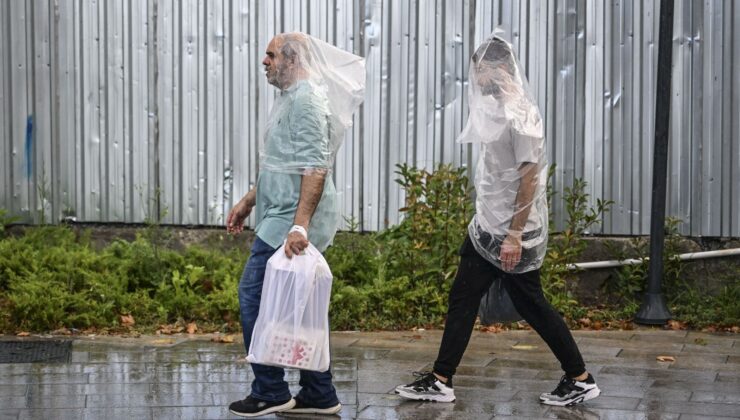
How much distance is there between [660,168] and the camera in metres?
→ 8.55

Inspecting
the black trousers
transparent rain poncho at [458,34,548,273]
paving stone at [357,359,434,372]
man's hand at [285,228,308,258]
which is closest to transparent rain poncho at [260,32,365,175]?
man's hand at [285,228,308,258]

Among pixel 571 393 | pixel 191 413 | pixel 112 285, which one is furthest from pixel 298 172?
pixel 112 285

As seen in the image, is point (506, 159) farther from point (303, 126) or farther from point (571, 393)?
point (571, 393)

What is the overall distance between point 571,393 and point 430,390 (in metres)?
0.77

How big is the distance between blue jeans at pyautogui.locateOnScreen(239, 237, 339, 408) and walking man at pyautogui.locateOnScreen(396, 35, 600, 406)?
1.83ft

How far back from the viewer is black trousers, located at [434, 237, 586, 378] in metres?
6.03

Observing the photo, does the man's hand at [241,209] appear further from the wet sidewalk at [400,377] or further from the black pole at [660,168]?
the black pole at [660,168]

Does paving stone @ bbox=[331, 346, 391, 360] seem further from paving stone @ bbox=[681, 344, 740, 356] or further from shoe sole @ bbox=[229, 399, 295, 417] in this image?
paving stone @ bbox=[681, 344, 740, 356]

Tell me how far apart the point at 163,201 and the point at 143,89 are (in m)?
1.00

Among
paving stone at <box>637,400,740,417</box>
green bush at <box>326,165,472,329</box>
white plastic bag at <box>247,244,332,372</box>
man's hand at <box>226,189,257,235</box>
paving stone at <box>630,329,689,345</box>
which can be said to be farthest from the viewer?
green bush at <box>326,165,472,329</box>

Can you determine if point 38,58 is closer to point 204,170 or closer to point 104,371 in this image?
point 204,170

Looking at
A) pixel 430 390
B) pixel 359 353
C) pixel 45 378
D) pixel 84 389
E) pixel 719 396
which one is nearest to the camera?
pixel 430 390

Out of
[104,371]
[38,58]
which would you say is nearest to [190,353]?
[104,371]

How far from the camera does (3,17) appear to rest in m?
9.98
